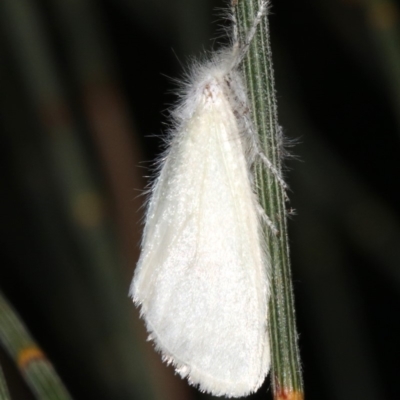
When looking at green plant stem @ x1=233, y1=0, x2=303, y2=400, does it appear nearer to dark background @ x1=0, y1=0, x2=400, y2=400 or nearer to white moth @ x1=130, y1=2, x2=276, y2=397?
white moth @ x1=130, y1=2, x2=276, y2=397

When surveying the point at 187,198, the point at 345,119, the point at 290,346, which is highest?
the point at 187,198

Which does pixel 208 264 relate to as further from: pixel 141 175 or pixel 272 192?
pixel 141 175

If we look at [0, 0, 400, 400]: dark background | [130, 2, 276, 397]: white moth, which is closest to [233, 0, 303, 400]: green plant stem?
[130, 2, 276, 397]: white moth

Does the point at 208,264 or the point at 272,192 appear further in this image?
the point at 208,264

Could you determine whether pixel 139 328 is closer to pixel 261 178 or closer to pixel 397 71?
pixel 397 71

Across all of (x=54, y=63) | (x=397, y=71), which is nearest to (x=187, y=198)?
(x=397, y=71)

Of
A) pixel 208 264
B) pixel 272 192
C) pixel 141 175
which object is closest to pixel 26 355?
pixel 208 264
